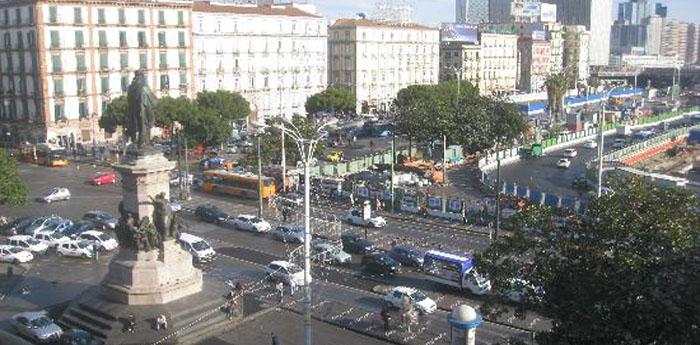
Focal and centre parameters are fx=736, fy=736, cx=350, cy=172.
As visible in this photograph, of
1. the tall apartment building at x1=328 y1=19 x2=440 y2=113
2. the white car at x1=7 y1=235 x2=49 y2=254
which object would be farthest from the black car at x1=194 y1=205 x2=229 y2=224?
the tall apartment building at x1=328 y1=19 x2=440 y2=113

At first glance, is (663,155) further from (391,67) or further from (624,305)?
(624,305)

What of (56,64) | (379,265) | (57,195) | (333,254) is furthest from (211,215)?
(56,64)

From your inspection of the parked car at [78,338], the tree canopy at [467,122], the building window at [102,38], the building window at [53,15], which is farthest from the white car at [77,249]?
the building window at [102,38]

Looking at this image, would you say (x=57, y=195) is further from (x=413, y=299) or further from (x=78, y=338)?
(x=413, y=299)

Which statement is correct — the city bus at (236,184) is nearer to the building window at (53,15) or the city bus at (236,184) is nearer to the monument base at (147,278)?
the monument base at (147,278)

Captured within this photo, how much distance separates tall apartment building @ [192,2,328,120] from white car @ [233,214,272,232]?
43.5 metres

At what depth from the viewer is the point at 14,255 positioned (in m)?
39.7

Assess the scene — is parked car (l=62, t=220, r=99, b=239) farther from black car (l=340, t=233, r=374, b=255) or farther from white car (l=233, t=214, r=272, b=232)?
black car (l=340, t=233, r=374, b=255)

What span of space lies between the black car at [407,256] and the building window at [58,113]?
178 feet

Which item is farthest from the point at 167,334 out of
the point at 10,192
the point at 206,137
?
the point at 206,137

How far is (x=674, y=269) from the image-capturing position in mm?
15188

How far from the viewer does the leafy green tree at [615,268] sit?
14.6 meters

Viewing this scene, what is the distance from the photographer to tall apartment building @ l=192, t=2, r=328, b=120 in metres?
95.4

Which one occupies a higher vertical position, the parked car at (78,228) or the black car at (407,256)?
the parked car at (78,228)
